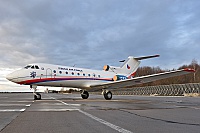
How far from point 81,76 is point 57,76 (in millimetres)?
2871

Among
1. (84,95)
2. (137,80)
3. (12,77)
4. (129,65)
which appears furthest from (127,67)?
(12,77)

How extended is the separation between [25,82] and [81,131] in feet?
51.3

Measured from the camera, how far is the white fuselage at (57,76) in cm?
1914

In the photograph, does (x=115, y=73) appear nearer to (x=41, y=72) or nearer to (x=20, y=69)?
(x=41, y=72)

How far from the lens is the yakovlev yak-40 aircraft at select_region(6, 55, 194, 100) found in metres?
19.1

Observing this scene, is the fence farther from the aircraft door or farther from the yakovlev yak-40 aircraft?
the aircraft door

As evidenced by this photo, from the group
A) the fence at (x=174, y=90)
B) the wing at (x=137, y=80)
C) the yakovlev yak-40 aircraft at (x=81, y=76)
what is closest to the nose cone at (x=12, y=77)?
the yakovlev yak-40 aircraft at (x=81, y=76)

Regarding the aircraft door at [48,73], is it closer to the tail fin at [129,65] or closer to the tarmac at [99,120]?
the tail fin at [129,65]

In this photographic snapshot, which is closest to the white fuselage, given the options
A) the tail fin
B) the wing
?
the wing

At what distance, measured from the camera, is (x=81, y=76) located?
74.2 feet

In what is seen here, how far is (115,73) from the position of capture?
26219 mm

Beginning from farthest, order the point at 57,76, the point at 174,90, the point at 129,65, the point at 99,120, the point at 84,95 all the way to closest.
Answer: the point at 174,90, the point at 129,65, the point at 84,95, the point at 57,76, the point at 99,120

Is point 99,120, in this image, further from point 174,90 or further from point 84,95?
point 174,90

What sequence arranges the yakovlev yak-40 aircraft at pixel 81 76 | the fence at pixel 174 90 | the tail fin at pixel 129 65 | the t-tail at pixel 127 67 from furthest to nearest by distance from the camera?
the fence at pixel 174 90 < the tail fin at pixel 129 65 < the t-tail at pixel 127 67 < the yakovlev yak-40 aircraft at pixel 81 76
